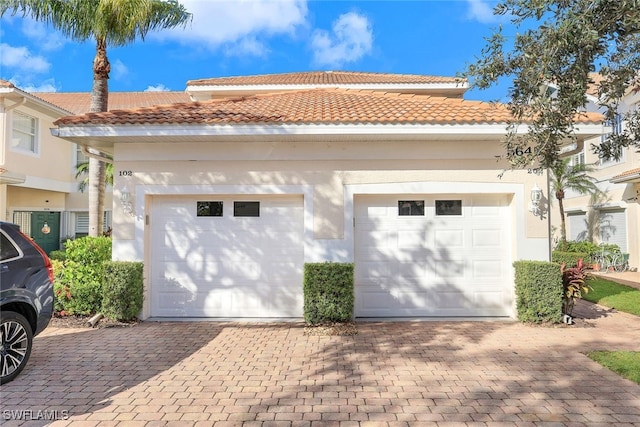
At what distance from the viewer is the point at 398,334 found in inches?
263

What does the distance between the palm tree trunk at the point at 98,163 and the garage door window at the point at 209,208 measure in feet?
15.1

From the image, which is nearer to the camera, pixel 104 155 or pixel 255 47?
pixel 104 155

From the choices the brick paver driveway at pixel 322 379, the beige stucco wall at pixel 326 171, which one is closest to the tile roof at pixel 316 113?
the beige stucco wall at pixel 326 171

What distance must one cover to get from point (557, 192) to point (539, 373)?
16.6m

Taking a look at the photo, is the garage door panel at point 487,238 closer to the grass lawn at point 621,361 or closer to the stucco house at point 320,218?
the stucco house at point 320,218

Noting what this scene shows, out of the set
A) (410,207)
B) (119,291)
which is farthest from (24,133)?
(410,207)

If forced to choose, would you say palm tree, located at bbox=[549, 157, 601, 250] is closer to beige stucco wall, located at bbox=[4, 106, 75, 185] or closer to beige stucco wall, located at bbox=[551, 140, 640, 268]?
beige stucco wall, located at bbox=[551, 140, 640, 268]

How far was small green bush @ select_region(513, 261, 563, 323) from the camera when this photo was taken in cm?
713

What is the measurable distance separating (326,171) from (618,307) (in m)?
7.47

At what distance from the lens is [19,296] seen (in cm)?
485

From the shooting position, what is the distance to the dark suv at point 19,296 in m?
4.67

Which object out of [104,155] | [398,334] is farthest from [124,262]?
[398,334]

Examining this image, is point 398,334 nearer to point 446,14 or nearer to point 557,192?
point 446,14
